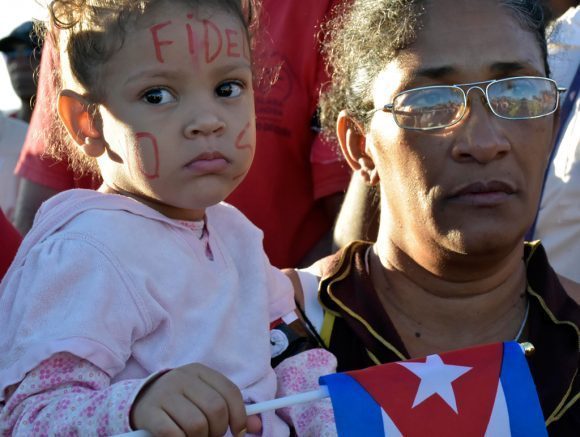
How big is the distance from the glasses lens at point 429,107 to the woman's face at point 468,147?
0.9 inches

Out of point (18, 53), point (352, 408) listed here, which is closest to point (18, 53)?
point (18, 53)

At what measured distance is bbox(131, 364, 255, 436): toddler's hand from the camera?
7.29ft

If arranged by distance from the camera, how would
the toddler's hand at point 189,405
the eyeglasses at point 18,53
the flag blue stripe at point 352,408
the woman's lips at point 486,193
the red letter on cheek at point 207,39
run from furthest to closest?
the eyeglasses at point 18,53, the woman's lips at point 486,193, the red letter on cheek at point 207,39, the flag blue stripe at point 352,408, the toddler's hand at point 189,405

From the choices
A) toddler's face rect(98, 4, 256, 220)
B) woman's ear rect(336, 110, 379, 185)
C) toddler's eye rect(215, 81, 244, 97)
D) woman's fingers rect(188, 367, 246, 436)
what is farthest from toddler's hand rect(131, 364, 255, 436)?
woman's ear rect(336, 110, 379, 185)

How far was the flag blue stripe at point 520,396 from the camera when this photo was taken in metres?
2.56

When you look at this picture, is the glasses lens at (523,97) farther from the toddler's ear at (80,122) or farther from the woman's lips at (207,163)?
the toddler's ear at (80,122)

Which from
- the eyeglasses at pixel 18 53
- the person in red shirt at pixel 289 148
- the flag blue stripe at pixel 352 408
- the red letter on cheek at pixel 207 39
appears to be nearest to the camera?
the flag blue stripe at pixel 352 408

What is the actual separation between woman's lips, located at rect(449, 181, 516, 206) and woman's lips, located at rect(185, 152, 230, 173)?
785 mm

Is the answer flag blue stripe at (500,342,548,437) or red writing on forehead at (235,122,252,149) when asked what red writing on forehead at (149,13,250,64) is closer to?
red writing on forehead at (235,122,252,149)

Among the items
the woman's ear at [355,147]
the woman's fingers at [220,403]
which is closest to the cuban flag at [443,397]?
the woman's fingers at [220,403]

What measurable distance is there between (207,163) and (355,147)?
1.04 m

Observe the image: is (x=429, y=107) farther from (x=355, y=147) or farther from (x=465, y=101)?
(x=355, y=147)

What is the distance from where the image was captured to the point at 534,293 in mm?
3250

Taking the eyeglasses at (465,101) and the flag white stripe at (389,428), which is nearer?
the flag white stripe at (389,428)
